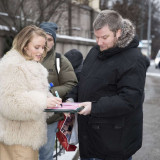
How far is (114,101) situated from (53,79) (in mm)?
1107

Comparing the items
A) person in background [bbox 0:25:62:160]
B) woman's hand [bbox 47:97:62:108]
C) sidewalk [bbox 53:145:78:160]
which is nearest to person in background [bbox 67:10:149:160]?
woman's hand [bbox 47:97:62:108]

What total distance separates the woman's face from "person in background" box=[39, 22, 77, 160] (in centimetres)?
65

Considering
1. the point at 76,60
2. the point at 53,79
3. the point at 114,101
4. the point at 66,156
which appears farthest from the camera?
the point at 66,156

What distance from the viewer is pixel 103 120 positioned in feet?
7.34

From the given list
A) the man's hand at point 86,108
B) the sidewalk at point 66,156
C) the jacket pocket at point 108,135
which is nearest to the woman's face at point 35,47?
the man's hand at point 86,108

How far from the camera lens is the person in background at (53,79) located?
2979 millimetres

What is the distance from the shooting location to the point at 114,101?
83.5 inches

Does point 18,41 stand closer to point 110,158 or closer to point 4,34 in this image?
point 110,158

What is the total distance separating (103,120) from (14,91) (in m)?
0.74

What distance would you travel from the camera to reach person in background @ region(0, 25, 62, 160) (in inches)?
83.7

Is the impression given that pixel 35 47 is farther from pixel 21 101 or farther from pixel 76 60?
pixel 76 60

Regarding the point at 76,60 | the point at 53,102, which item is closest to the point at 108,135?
the point at 53,102

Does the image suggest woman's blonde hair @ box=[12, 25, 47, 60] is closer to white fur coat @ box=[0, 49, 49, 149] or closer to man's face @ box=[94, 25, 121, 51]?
white fur coat @ box=[0, 49, 49, 149]

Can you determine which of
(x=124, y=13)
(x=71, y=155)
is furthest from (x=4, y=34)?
(x=124, y=13)
